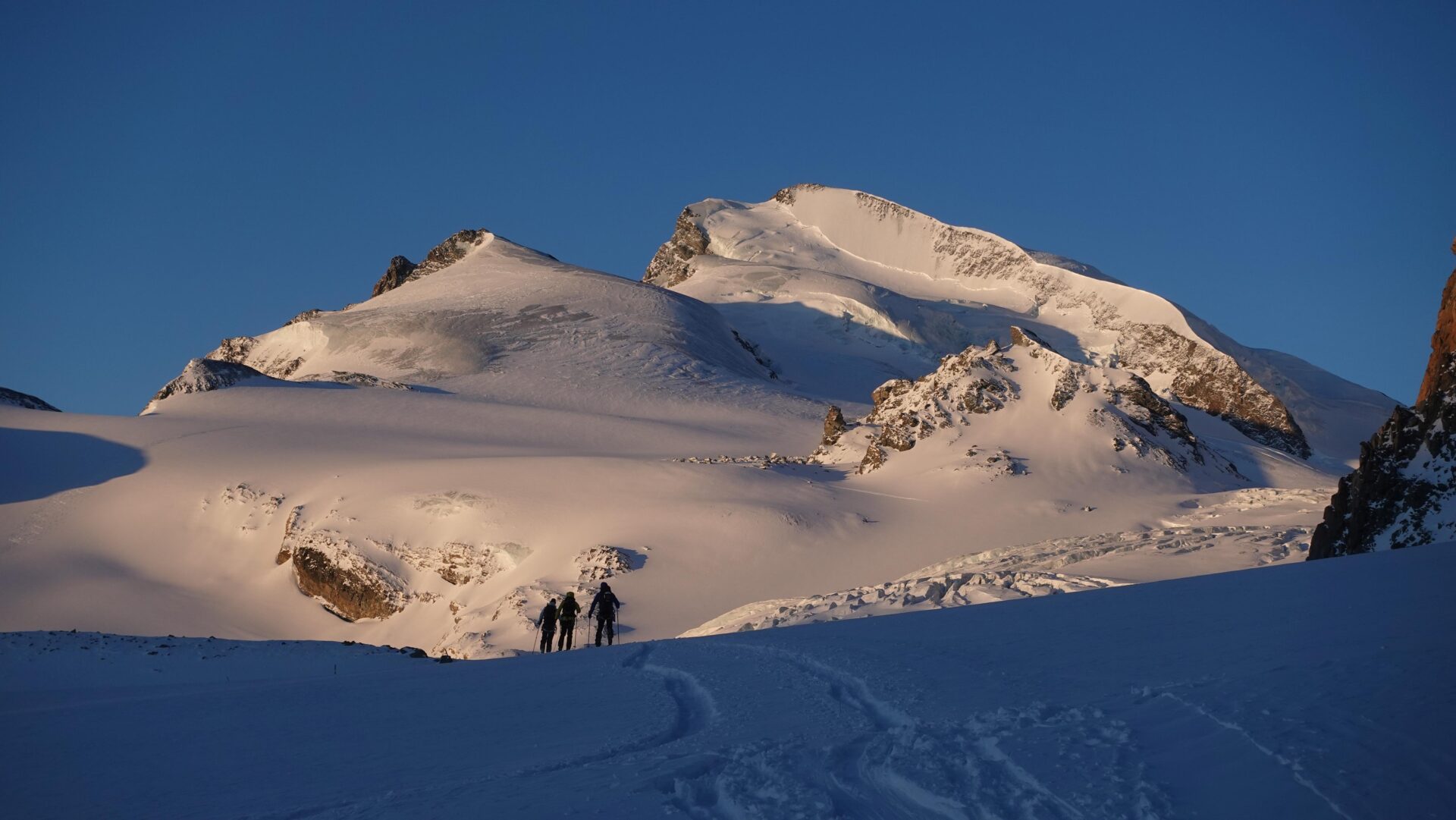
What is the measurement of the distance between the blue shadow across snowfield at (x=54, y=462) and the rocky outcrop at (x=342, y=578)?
1126 cm

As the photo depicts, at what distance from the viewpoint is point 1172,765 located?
242 inches

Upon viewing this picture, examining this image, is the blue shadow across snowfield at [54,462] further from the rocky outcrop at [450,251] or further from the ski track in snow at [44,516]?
the rocky outcrop at [450,251]

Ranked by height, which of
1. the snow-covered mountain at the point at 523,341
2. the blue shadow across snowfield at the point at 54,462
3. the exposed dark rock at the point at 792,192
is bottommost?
the blue shadow across snowfield at the point at 54,462

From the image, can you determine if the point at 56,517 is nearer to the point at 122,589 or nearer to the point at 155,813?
the point at 122,589

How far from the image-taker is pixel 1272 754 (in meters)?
6.08

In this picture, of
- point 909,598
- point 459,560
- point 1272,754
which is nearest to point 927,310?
point 459,560

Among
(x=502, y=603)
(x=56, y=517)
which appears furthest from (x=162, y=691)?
(x=56, y=517)

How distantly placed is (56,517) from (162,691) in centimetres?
2958

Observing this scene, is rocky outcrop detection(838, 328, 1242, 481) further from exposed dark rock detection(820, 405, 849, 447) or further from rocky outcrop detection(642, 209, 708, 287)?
rocky outcrop detection(642, 209, 708, 287)

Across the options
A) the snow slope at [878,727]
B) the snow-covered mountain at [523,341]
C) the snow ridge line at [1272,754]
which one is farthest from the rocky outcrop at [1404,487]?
the snow-covered mountain at [523,341]

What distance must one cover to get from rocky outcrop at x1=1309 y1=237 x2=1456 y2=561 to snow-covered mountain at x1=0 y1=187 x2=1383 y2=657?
3.18 meters

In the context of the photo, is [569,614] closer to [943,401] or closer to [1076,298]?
[943,401]

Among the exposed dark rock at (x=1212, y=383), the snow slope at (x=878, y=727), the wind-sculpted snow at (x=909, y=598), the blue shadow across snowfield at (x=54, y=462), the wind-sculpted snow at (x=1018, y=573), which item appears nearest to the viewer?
the snow slope at (x=878, y=727)

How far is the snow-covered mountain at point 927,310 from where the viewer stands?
82.2 m
